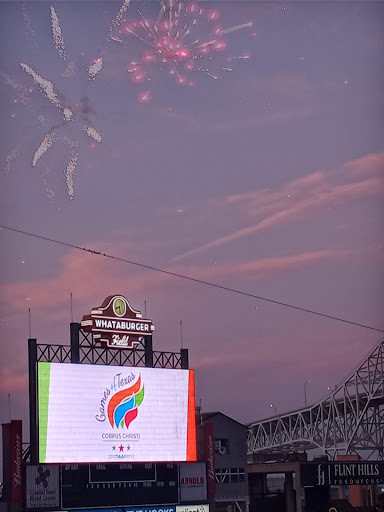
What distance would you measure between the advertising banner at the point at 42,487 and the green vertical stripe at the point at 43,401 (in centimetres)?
75

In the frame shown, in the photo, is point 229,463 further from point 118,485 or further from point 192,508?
point 118,485

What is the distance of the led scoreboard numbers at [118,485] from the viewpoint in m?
55.9

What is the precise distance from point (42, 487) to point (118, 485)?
530 centimetres

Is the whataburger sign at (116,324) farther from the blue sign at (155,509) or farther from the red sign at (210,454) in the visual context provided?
the blue sign at (155,509)

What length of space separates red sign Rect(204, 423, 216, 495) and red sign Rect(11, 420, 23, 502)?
13655 millimetres

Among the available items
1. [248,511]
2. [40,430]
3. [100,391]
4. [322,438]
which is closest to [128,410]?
[100,391]

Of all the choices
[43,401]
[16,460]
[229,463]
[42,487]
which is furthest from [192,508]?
[16,460]

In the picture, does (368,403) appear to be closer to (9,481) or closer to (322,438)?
(322,438)

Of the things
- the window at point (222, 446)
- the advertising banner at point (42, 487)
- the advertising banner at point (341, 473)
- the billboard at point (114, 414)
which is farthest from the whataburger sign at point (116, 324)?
the advertising banner at point (341, 473)

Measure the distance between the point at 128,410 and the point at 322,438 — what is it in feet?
330

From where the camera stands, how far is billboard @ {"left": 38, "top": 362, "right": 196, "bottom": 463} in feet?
181

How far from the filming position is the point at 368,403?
14088cm

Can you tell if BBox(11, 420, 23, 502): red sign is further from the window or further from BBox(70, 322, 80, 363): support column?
the window

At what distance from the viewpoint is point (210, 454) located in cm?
6391
